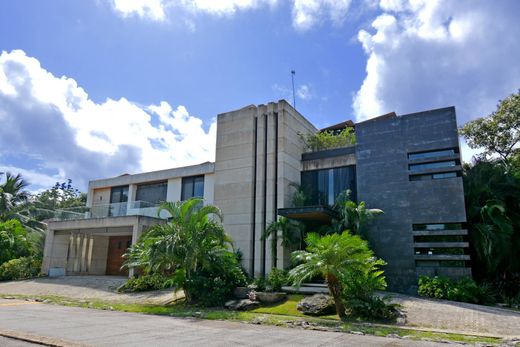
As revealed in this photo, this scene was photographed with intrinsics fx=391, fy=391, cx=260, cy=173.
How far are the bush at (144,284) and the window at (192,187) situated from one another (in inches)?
281

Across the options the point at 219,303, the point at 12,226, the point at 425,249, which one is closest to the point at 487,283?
the point at 425,249

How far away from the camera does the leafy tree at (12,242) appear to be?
26.3 metres

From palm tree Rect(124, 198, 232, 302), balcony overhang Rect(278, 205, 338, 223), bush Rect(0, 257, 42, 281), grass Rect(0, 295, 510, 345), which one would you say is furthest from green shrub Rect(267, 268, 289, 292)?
bush Rect(0, 257, 42, 281)

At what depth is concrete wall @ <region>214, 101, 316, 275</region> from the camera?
71.9 feet

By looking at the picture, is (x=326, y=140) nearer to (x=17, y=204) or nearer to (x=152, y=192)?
(x=152, y=192)

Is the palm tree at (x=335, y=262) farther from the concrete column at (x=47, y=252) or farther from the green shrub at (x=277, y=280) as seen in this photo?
the concrete column at (x=47, y=252)

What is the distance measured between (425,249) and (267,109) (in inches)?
456

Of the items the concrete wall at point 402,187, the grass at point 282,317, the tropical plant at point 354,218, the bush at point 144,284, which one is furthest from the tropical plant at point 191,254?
the concrete wall at point 402,187

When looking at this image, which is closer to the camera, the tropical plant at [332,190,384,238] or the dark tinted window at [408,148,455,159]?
the tropical plant at [332,190,384,238]

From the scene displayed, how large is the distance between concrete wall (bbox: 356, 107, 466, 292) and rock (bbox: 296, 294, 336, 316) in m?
5.80

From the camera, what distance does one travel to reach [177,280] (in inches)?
633

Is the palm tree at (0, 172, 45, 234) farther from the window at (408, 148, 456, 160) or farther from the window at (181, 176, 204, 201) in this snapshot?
the window at (408, 148, 456, 160)

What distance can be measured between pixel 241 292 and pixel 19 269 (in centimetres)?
1689

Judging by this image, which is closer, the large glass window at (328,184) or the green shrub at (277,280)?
the green shrub at (277,280)
